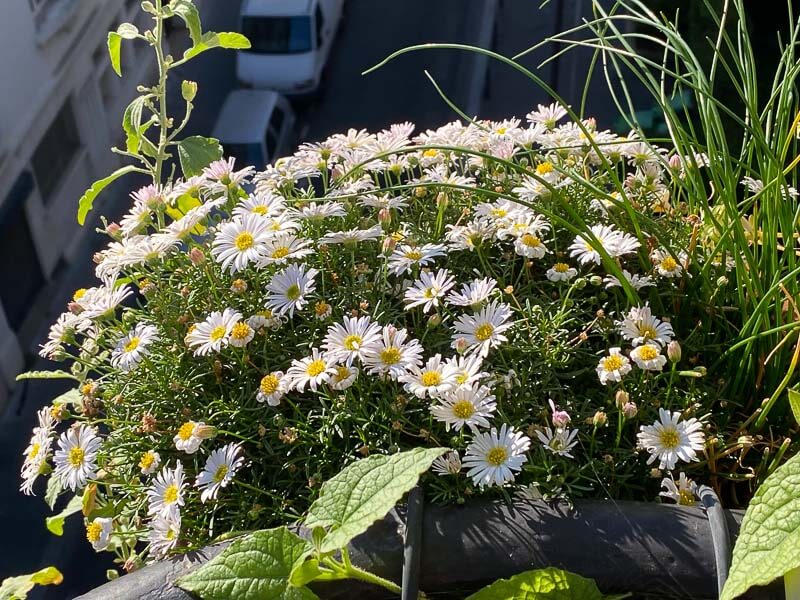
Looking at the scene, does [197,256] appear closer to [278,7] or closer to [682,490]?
A: [682,490]

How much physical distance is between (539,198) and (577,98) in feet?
14.6

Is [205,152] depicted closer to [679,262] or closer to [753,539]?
[679,262]

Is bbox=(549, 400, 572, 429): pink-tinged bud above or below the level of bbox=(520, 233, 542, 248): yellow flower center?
below

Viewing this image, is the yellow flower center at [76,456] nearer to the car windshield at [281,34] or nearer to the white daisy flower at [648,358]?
the white daisy flower at [648,358]

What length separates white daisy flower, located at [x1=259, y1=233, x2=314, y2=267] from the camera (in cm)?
62

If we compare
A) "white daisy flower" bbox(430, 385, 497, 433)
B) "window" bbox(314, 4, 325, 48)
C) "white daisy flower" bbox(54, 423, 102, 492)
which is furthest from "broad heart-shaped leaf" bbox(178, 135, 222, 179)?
"window" bbox(314, 4, 325, 48)

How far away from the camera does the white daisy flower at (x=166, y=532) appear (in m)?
0.54

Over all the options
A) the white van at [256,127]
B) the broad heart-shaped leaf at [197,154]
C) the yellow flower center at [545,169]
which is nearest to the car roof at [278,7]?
the white van at [256,127]

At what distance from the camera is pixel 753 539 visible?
1.43 ft

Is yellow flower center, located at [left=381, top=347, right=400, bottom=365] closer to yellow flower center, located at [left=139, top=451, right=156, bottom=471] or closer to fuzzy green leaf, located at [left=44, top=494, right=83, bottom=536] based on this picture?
yellow flower center, located at [left=139, top=451, right=156, bottom=471]

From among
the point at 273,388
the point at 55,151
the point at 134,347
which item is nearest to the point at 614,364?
the point at 273,388

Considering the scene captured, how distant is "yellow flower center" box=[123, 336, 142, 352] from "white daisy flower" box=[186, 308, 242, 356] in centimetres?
4

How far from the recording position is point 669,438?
55cm

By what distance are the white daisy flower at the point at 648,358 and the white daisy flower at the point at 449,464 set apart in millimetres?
135
